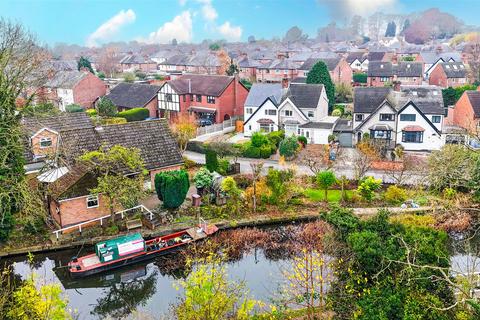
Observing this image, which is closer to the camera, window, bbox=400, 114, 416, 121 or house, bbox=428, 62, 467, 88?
window, bbox=400, 114, 416, 121

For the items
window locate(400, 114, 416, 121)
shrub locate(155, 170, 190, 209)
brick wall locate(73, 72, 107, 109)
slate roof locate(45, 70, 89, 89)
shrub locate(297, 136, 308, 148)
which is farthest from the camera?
brick wall locate(73, 72, 107, 109)

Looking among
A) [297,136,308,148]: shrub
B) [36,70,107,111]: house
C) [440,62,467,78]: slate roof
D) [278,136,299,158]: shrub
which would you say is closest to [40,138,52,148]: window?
[278,136,299,158]: shrub

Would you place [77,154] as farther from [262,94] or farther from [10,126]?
[262,94]

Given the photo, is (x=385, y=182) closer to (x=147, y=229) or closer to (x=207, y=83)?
(x=147, y=229)

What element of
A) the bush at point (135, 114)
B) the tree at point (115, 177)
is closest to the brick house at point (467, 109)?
the tree at point (115, 177)

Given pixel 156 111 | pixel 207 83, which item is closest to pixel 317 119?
pixel 207 83

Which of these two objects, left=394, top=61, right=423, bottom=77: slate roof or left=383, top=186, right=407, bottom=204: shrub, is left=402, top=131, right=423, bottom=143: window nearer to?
A: left=383, top=186, right=407, bottom=204: shrub
